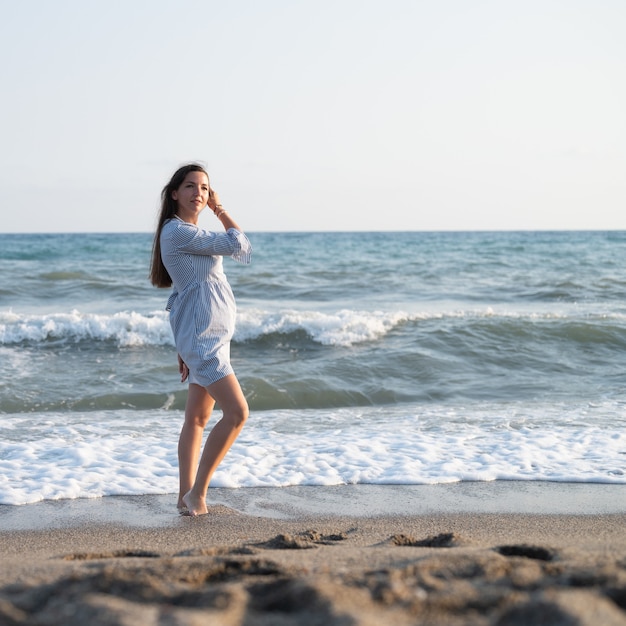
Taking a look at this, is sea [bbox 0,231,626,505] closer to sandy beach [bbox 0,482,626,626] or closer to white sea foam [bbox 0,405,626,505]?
white sea foam [bbox 0,405,626,505]

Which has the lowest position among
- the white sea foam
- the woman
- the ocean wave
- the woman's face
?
the white sea foam

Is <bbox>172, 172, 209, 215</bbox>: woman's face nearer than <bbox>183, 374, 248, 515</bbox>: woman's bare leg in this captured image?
No

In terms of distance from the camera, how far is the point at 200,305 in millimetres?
3984

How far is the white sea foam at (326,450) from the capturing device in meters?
5.09

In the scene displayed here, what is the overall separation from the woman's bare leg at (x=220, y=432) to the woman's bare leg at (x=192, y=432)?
10 centimetres

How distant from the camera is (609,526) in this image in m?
4.09

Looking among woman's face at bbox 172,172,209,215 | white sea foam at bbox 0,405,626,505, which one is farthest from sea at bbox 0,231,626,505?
woman's face at bbox 172,172,209,215

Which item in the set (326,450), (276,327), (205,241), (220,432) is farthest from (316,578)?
(276,327)

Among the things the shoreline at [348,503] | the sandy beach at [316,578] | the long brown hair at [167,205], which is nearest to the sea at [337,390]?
the shoreline at [348,503]

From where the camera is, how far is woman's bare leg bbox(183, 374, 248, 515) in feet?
13.1

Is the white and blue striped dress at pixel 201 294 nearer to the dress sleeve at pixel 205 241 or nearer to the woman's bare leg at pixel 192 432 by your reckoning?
the dress sleeve at pixel 205 241

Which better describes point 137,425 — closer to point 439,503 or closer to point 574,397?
point 439,503

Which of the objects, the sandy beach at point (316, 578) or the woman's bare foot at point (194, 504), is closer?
the sandy beach at point (316, 578)

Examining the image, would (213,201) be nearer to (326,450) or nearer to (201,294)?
(201,294)
